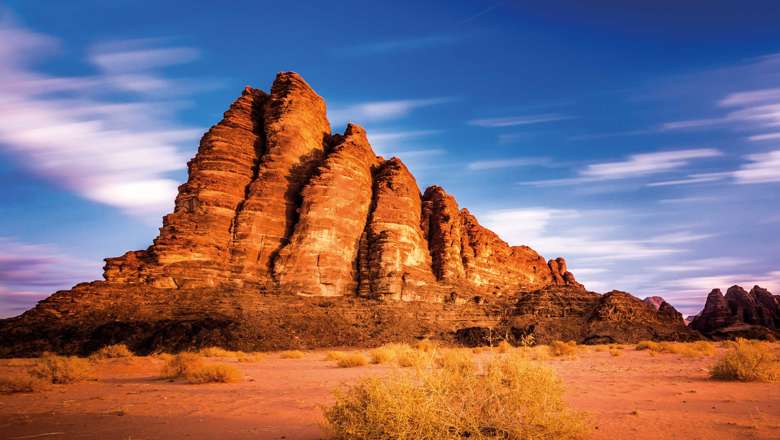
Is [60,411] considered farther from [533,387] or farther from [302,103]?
[302,103]

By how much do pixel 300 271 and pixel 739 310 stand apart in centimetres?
8129

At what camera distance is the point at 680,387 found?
11.5 meters

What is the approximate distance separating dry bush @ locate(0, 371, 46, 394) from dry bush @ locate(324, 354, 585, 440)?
12.1 m

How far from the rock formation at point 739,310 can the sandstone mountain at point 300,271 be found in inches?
1089

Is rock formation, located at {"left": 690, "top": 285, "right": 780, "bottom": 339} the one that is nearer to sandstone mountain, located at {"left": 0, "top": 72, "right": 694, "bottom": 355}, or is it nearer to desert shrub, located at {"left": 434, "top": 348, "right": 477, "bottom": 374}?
sandstone mountain, located at {"left": 0, "top": 72, "right": 694, "bottom": 355}

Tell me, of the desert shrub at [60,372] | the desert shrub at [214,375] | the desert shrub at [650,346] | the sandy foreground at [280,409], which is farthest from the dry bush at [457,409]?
the desert shrub at [650,346]

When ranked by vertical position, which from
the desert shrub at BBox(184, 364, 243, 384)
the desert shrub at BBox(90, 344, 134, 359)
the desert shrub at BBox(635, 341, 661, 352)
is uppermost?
the desert shrub at BBox(184, 364, 243, 384)

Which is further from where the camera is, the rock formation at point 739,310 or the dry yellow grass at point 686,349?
the rock formation at point 739,310

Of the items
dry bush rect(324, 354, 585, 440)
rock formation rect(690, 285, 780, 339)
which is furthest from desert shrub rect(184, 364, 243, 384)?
rock formation rect(690, 285, 780, 339)

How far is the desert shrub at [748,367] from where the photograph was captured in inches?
461

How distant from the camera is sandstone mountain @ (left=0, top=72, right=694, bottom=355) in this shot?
133 ft

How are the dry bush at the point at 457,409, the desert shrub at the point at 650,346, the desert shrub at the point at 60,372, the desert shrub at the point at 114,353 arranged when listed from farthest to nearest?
the desert shrub at the point at 650,346, the desert shrub at the point at 114,353, the desert shrub at the point at 60,372, the dry bush at the point at 457,409

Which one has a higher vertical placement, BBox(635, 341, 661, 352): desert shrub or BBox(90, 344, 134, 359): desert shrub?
BBox(90, 344, 134, 359): desert shrub

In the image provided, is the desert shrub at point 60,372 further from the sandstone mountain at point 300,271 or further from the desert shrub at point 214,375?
the sandstone mountain at point 300,271
